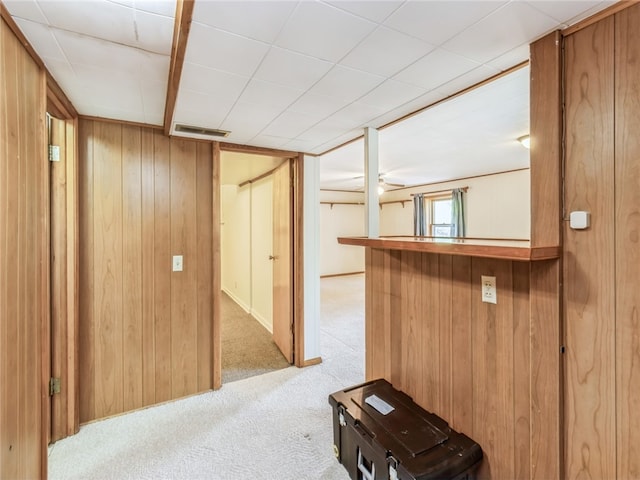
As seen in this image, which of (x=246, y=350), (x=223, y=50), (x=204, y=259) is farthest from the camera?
(x=246, y=350)

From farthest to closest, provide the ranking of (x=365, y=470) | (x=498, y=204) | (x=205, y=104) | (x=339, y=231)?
(x=339, y=231), (x=498, y=204), (x=205, y=104), (x=365, y=470)

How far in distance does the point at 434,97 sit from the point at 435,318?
1.30 metres

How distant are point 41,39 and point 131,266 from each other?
4.80 feet

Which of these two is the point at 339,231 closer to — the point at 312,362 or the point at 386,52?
the point at 312,362

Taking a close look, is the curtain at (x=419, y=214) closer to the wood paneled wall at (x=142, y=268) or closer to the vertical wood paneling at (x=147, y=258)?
the wood paneled wall at (x=142, y=268)

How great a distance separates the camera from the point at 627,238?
1061mm

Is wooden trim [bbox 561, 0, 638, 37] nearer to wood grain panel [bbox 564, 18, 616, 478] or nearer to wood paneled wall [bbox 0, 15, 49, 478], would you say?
wood grain panel [bbox 564, 18, 616, 478]

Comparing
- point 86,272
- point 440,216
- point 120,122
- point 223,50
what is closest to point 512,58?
point 223,50

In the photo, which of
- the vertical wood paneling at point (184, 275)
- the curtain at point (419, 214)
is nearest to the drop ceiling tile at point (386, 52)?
the vertical wood paneling at point (184, 275)

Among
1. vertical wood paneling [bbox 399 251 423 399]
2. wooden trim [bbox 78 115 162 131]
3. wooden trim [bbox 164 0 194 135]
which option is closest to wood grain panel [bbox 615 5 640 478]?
vertical wood paneling [bbox 399 251 423 399]

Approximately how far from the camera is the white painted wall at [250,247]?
404 cm

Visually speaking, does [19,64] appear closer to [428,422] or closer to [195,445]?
[195,445]

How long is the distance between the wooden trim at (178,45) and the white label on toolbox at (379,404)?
2.00 meters

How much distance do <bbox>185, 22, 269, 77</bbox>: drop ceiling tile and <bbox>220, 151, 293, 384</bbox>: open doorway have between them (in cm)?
170
